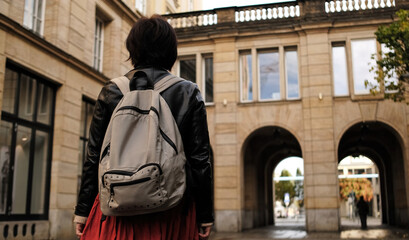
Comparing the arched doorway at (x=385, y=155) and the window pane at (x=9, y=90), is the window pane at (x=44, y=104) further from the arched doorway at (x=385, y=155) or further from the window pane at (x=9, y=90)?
the arched doorway at (x=385, y=155)

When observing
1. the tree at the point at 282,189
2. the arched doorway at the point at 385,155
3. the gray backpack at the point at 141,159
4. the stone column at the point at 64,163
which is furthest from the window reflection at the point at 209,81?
the tree at the point at 282,189

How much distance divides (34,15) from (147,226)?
47.2 feet

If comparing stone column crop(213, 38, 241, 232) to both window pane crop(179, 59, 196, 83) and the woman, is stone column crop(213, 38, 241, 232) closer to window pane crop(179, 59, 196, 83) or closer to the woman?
window pane crop(179, 59, 196, 83)

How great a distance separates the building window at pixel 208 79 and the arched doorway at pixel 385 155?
24.4ft

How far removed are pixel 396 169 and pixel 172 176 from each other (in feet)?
81.6

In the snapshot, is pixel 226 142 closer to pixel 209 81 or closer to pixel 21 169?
pixel 209 81

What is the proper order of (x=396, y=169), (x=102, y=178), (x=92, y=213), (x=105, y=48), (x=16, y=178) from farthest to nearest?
(x=396, y=169)
(x=105, y=48)
(x=16, y=178)
(x=92, y=213)
(x=102, y=178)

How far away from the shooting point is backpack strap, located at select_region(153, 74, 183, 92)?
2.57 metres

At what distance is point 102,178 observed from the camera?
2.26 meters

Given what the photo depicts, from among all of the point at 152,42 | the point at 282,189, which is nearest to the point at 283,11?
the point at 152,42

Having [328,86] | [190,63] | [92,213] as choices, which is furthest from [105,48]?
[92,213]

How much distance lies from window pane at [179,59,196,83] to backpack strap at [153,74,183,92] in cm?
2237

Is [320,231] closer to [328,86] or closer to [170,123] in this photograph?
[328,86]

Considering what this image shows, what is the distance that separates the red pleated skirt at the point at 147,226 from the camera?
2.35 meters
